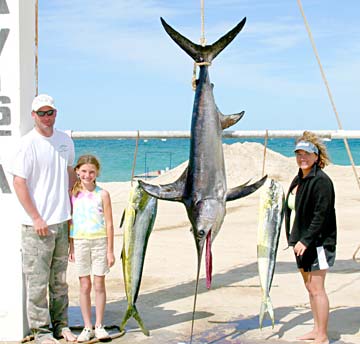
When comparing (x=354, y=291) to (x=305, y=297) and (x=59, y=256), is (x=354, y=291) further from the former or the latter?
(x=59, y=256)

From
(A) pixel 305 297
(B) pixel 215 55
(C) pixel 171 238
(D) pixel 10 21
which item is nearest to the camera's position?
(B) pixel 215 55

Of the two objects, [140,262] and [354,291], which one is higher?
[140,262]

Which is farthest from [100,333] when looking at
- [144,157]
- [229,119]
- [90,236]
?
[144,157]

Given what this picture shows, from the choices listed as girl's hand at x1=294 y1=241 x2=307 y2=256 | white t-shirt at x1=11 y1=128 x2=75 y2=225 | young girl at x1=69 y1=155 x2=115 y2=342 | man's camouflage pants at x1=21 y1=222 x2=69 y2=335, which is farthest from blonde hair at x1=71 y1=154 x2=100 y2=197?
girl's hand at x1=294 y1=241 x2=307 y2=256

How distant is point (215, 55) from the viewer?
4266 millimetres

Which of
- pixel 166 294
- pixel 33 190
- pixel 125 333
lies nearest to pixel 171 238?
pixel 166 294

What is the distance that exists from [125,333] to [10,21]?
2.55 m

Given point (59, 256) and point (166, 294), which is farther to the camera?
point (166, 294)

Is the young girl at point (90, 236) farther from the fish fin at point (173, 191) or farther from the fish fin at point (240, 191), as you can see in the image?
the fish fin at point (240, 191)

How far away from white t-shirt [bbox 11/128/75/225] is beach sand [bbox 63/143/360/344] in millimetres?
1146

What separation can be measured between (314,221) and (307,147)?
20.7 inches

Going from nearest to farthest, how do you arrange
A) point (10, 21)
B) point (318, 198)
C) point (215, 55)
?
point (215, 55)
point (318, 198)
point (10, 21)

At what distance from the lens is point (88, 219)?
491 cm

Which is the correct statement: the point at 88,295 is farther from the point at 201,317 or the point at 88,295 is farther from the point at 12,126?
the point at 12,126
